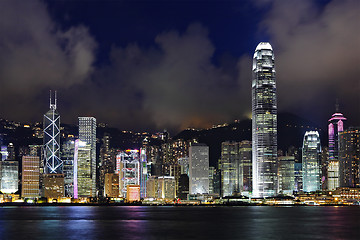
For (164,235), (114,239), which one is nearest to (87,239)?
(114,239)

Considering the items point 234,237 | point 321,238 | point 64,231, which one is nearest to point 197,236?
point 234,237

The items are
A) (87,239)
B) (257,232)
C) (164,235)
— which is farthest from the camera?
(257,232)

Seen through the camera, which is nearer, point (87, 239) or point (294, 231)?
point (87, 239)

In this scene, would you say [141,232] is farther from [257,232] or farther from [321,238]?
[321,238]

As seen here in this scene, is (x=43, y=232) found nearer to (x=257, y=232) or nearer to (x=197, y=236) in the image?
(x=197, y=236)

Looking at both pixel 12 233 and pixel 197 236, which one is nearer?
pixel 197 236

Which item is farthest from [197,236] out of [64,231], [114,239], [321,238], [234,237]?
[64,231]

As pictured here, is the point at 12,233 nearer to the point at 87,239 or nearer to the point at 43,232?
the point at 43,232

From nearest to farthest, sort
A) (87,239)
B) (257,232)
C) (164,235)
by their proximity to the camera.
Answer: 1. (87,239)
2. (164,235)
3. (257,232)
